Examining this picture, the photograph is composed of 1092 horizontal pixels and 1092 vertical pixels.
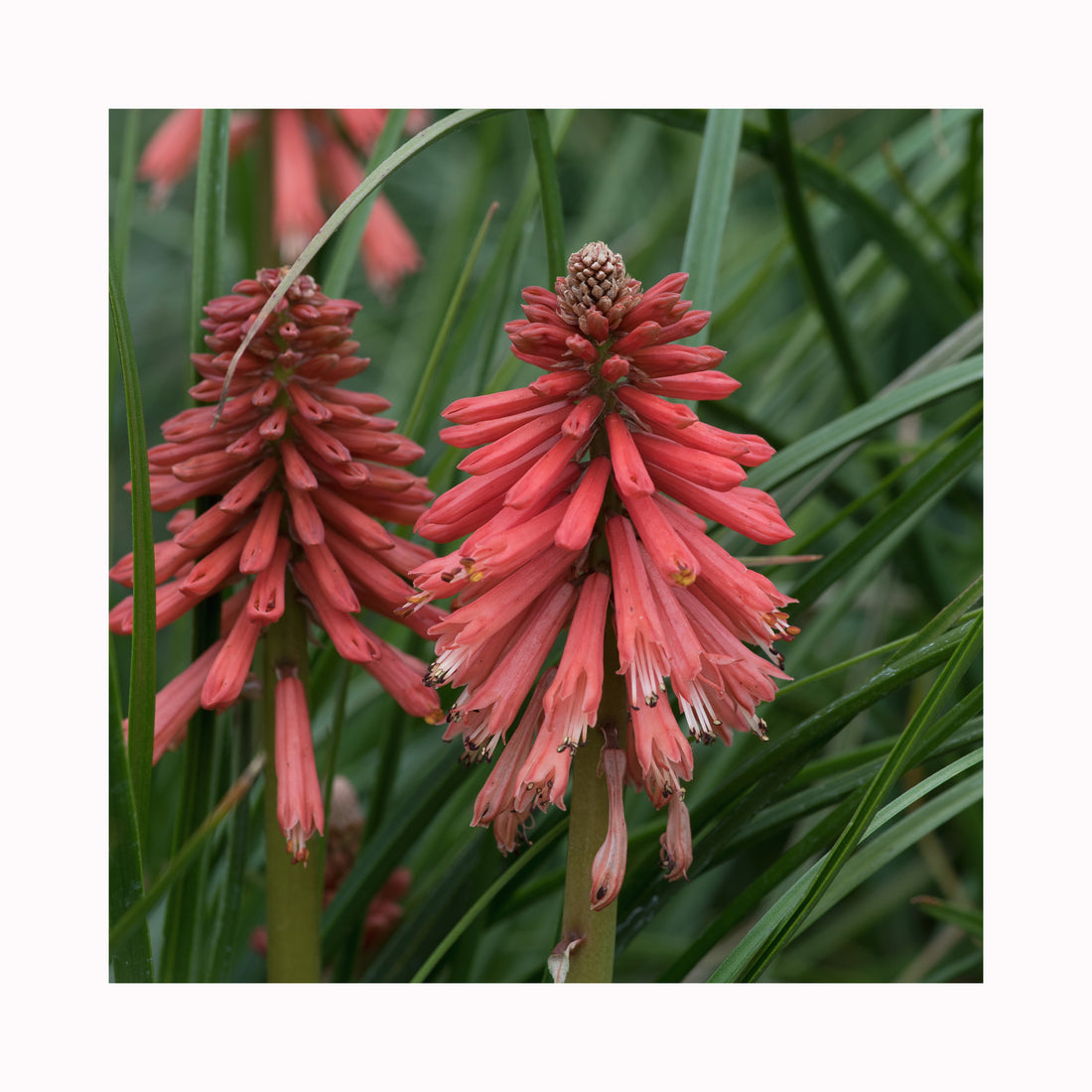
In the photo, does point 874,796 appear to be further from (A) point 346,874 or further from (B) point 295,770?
(A) point 346,874

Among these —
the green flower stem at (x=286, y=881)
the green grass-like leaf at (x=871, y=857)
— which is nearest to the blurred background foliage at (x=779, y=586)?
the green grass-like leaf at (x=871, y=857)

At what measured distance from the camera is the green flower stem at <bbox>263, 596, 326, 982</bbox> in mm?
1530

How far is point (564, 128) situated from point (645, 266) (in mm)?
917

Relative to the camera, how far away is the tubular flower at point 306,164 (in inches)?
105

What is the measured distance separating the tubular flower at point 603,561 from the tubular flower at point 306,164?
4.62ft

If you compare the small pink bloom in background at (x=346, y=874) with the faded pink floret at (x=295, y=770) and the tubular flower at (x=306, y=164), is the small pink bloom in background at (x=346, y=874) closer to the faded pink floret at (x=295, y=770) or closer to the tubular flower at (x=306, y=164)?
the faded pink floret at (x=295, y=770)

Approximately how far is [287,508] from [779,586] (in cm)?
126

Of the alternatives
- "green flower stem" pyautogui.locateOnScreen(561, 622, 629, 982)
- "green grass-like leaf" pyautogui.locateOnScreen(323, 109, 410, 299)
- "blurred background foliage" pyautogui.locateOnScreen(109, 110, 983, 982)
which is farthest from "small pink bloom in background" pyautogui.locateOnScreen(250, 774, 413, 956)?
"green grass-like leaf" pyautogui.locateOnScreen(323, 109, 410, 299)

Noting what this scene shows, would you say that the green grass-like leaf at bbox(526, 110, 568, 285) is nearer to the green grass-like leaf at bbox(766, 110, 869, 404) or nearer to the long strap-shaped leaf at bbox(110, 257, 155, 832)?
the green grass-like leaf at bbox(766, 110, 869, 404)

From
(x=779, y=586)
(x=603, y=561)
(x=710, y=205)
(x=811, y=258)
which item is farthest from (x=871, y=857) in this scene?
(x=811, y=258)

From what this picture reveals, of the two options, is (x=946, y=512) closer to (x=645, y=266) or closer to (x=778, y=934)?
(x=645, y=266)

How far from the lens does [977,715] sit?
1.63 metres

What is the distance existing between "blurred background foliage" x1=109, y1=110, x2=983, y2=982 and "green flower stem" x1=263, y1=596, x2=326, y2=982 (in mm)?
108

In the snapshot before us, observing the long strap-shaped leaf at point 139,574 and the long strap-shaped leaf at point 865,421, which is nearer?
the long strap-shaped leaf at point 139,574
